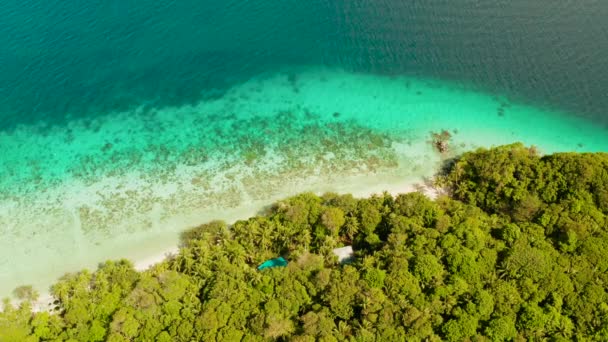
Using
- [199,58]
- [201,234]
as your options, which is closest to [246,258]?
[201,234]

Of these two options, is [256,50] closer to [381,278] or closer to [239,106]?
[239,106]

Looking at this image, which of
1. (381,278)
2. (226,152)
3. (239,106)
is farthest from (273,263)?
(239,106)

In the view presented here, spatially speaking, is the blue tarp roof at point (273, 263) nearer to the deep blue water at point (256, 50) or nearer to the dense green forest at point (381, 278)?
the dense green forest at point (381, 278)

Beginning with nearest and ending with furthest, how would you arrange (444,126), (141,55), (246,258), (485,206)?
→ (246,258) → (485,206) → (444,126) → (141,55)

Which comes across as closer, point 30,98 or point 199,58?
point 30,98

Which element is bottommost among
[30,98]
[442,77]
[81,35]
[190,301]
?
[190,301]

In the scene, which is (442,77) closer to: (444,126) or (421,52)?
(421,52)
